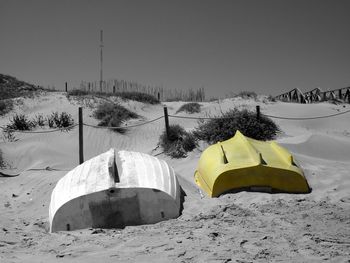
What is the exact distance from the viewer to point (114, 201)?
5.17 metres

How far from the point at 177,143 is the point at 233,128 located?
4.95 feet

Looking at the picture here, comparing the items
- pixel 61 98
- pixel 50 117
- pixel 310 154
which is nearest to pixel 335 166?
pixel 310 154

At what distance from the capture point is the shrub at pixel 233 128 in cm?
1068

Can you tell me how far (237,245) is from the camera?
13.4 ft

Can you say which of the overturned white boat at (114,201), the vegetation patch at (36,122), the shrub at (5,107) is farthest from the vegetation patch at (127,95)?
the overturned white boat at (114,201)

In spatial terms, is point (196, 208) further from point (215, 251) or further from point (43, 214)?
point (43, 214)

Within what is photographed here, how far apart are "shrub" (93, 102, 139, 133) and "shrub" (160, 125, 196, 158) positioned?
3.73m

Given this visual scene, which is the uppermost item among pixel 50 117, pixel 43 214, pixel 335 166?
pixel 50 117

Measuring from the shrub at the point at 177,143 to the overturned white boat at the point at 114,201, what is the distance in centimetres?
463

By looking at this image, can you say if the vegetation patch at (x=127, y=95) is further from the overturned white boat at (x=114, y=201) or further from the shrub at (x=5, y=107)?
the overturned white boat at (x=114, y=201)

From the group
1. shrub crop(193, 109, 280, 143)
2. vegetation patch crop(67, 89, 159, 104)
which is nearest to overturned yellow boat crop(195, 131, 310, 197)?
shrub crop(193, 109, 280, 143)

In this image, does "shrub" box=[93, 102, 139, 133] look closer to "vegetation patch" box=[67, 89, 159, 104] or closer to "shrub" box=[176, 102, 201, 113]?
"shrub" box=[176, 102, 201, 113]

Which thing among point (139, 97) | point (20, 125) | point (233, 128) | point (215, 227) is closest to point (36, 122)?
point (20, 125)

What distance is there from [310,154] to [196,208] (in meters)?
4.64
